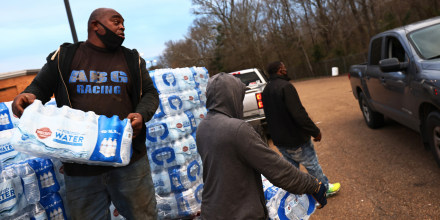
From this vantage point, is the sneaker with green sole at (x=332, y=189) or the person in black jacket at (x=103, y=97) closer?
the person in black jacket at (x=103, y=97)

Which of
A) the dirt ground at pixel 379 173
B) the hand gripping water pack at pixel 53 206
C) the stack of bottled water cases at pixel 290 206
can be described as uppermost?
the hand gripping water pack at pixel 53 206

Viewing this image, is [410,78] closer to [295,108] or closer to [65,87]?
[295,108]

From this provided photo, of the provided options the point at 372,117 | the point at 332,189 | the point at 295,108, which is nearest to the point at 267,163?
the point at 295,108

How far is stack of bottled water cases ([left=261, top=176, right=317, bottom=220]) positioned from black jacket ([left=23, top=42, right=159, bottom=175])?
109 cm

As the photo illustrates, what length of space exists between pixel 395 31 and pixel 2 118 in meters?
5.51

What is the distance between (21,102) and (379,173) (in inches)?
174

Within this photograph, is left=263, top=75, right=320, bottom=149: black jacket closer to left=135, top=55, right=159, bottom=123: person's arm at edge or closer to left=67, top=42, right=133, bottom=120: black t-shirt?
left=135, top=55, right=159, bottom=123: person's arm at edge

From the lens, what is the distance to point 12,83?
360 inches

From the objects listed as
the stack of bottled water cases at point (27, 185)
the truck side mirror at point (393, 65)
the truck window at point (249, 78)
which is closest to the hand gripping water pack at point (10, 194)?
the stack of bottled water cases at point (27, 185)

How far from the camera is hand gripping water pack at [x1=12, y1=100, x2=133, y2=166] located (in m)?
1.96

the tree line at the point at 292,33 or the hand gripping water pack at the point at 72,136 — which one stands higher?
the tree line at the point at 292,33

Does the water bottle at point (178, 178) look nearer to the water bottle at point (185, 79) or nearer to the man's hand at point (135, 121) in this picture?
the water bottle at point (185, 79)

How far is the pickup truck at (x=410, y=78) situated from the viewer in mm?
3891

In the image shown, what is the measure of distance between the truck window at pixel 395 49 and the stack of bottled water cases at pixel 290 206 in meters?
3.78
